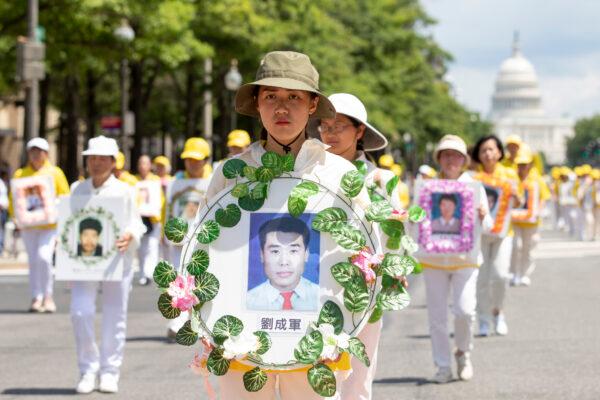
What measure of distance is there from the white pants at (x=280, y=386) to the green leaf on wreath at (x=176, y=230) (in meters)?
0.52

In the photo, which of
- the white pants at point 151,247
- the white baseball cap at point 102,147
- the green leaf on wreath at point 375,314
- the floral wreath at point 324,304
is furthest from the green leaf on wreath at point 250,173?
the white pants at point 151,247

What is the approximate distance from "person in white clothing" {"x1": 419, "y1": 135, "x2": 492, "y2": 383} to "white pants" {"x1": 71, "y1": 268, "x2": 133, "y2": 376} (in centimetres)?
224

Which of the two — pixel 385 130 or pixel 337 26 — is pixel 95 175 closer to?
pixel 337 26

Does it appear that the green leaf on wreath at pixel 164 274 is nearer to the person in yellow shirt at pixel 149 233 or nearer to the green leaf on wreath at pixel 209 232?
the green leaf on wreath at pixel 209 232

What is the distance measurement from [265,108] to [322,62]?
140 feet

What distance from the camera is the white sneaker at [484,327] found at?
14.4 m

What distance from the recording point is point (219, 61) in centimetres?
4225

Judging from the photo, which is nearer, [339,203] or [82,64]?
[339,203]

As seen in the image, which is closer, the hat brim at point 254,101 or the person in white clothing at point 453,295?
the hat brim at point 254,101

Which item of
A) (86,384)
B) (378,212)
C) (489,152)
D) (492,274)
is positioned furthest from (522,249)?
(378,212)

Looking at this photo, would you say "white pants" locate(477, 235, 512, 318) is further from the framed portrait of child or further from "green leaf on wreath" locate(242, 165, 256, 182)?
"green leaf on wreath" locate(242, 165, 256, 182)

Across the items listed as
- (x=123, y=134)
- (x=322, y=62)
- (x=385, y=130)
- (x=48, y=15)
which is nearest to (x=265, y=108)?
(x=48, y=15)

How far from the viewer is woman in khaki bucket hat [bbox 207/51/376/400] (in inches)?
207

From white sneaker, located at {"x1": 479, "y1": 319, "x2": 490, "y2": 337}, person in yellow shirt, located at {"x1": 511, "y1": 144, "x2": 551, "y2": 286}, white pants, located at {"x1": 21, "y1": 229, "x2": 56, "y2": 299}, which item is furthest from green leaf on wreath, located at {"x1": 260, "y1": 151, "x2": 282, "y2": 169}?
person in yellow shirt, located at {"x1": 511, "y1": 144, "x2": 551, "y2": 286}
